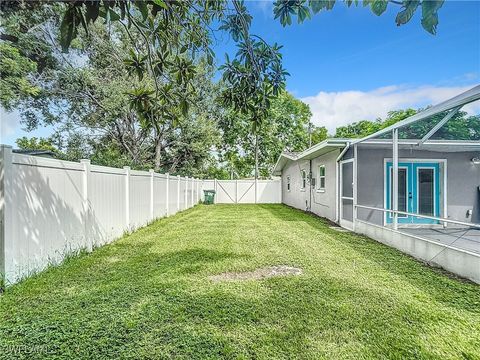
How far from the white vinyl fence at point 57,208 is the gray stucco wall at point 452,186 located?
6360mm

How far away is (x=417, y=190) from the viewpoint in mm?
8297

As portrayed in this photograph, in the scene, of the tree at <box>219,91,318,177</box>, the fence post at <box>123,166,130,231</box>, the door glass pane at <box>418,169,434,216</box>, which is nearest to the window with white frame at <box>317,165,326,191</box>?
the door glass pane at <box>418,169,434,216</box>

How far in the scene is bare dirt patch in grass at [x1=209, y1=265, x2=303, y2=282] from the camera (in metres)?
3.95

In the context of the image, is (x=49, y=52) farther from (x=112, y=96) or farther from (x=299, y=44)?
(x=299, y=44)

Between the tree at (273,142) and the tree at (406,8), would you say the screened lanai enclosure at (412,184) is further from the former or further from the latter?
the tree at (273,142)

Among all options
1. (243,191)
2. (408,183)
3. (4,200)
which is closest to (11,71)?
(4,200)

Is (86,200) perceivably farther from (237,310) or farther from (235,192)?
(235,192)

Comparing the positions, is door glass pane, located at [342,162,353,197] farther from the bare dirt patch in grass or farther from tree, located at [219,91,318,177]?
tree, located at [219,91,318,177]

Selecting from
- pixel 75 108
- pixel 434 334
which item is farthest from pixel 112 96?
pixel 434 334

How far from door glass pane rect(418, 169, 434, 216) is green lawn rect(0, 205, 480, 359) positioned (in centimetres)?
408

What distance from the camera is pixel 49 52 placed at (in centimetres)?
1358

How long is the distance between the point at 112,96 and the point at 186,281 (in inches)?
537

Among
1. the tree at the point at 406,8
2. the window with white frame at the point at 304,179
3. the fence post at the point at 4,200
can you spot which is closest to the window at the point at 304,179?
the window with white frame at the point at 304,179

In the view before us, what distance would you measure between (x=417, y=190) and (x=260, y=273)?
21.0 feet
